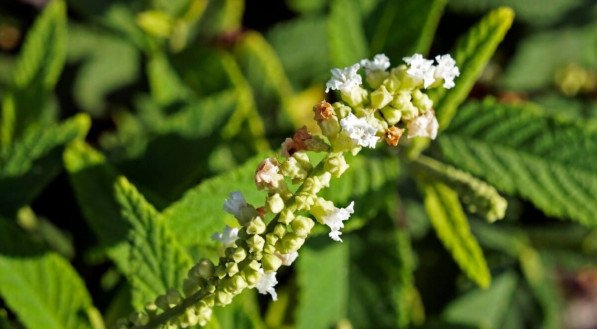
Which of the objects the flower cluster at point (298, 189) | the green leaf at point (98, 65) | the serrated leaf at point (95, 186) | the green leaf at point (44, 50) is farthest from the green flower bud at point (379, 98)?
the green leaf at point (98, 65)

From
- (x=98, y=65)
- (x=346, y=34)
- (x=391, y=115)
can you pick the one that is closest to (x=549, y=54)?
(x=346, y=34)

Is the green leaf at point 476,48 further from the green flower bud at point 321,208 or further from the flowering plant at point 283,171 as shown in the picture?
the green flower bud at point 321,208

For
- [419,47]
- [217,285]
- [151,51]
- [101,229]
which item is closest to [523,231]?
[419,47]

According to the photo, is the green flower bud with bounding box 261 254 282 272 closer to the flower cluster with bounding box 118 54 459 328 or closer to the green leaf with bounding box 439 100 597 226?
the flower cluster with bounding box 118 54 459 328

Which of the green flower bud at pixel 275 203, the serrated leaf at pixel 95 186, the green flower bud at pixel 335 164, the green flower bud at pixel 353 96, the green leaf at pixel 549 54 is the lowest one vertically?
the green flower bud at pixel 275 203

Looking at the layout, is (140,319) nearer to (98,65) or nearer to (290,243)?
(290,243)

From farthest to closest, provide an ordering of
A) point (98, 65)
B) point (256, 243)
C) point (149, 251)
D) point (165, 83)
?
point (98, 65)
point (165, 83)
point (149, 251)
point (256, 243)

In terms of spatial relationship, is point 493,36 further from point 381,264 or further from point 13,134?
point 13,134
